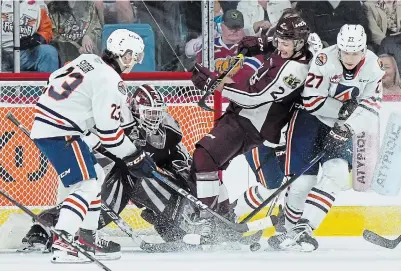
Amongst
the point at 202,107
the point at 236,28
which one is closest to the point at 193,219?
the point at 202,107

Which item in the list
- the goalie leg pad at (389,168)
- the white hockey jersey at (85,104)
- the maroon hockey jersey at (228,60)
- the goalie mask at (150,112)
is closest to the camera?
the white hockey jersey at (85,104)

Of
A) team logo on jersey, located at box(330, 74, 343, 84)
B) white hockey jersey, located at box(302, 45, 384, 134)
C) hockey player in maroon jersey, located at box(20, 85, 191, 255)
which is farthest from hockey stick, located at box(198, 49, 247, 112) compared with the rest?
team logo on jersey, located at box(330, 74, 343, 84)

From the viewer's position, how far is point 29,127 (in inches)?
255

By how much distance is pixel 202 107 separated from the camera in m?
6.38

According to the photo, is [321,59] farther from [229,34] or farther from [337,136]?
[229,34]

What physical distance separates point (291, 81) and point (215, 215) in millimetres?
753

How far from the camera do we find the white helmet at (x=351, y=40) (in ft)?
18.4

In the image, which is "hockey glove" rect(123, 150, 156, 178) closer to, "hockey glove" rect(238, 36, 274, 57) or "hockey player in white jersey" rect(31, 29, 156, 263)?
"hockey player in white jersey" rect(31, 29, 156, 263)

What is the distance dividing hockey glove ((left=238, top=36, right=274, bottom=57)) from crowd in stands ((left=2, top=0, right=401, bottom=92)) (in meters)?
0.86

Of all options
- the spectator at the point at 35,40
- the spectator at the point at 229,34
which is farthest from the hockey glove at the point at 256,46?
the spectator at the point at 35,40

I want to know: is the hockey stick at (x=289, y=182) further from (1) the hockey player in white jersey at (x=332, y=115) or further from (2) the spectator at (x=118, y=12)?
(2) the spectator at (x=118, y=12)

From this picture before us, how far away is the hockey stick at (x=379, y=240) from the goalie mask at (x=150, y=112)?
1122mm

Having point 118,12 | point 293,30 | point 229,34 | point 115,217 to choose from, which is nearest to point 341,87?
point 293,30

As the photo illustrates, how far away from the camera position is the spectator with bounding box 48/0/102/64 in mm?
7219
